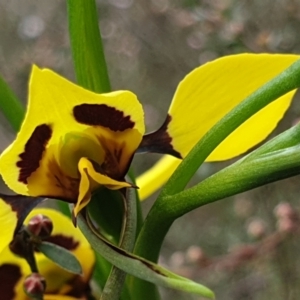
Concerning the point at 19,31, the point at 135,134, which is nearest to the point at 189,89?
the point at 135,134

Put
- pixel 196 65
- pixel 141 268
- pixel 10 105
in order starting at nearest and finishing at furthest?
pixel 141 268
pixel 10 105
pixel 196 65

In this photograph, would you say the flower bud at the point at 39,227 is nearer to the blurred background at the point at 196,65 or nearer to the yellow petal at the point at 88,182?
the yellow petal at the point at 88,182

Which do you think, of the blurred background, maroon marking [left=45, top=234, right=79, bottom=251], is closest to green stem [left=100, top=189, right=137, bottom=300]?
maroon marking [left=45, top=234, right=79, bottom=251]

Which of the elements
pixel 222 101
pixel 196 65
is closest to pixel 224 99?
pixel 222 101

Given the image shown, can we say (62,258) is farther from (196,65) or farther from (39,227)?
(196,65)

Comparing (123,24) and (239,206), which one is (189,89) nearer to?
(239,206)

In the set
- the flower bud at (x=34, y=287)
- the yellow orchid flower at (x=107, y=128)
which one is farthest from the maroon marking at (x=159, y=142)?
the flower bud at (x=34, y=287)
